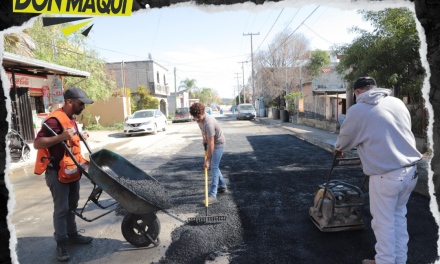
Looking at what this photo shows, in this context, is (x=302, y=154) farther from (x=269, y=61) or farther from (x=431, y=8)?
(x=269, y=61)

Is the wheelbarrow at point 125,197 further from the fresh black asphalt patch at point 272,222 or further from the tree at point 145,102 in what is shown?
the tree at point 145,102

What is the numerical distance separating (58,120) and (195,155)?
258 inches

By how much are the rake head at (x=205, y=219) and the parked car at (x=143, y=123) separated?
44.2ft

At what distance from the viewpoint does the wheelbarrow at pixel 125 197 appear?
2.88m

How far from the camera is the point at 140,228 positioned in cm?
329

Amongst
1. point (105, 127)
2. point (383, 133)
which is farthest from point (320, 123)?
point (105, 127)

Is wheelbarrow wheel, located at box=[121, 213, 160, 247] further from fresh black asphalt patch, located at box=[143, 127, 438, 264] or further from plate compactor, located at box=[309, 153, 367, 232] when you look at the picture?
plate compactor, located at box=[309, 153, 367, 232]

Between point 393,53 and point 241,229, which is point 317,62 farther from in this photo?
point 241,229

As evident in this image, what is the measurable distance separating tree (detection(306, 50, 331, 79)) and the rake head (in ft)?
114

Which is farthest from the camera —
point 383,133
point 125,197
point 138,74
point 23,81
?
point 138,74

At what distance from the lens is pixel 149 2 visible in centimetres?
208

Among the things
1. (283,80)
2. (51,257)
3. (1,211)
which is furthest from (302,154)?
(283,80)

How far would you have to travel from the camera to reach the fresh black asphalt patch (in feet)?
10.1

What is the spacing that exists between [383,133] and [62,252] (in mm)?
3680
